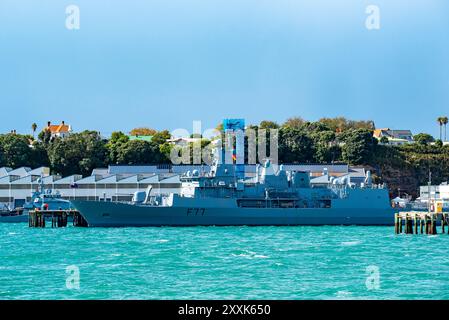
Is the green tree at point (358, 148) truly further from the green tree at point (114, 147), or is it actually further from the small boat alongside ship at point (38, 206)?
the small boat alongside ship at point (38, 206)

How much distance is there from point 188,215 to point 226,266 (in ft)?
112

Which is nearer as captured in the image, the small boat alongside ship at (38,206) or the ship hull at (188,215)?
the ship hull at (188,215)

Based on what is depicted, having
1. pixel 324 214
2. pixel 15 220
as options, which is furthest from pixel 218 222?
pixel 15 220

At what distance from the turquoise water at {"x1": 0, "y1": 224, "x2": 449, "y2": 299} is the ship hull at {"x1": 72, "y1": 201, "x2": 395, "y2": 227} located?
38.1 feet

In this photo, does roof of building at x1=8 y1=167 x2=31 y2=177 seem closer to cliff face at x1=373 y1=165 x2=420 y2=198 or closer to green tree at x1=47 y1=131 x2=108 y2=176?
green tree at x1=47 y1=131 x2=108 y2=176

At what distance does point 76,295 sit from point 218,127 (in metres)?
113

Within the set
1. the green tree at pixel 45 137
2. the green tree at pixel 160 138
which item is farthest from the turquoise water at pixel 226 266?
the green tree at pixel 160 138

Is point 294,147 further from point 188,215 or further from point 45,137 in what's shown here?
point 188,215

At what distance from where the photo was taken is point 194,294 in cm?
2805

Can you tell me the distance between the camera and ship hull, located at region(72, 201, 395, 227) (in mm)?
69875

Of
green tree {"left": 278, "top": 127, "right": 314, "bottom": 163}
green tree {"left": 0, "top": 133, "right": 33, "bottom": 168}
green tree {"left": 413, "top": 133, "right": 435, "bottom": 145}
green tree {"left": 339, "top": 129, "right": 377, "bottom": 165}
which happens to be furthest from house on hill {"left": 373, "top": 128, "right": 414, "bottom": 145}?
green tree {"left": 0, "top": 133, "right": 33, "bottom": 168}

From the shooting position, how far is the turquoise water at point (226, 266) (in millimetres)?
28766

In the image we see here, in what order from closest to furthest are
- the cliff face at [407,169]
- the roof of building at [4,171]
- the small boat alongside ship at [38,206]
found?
1. the small boat alongside ship at [38,206]
2. the roof of building at [4,171]
3. the cliff face at [407,169]

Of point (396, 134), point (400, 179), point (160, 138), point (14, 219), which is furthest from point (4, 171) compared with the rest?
point (396, 134)
